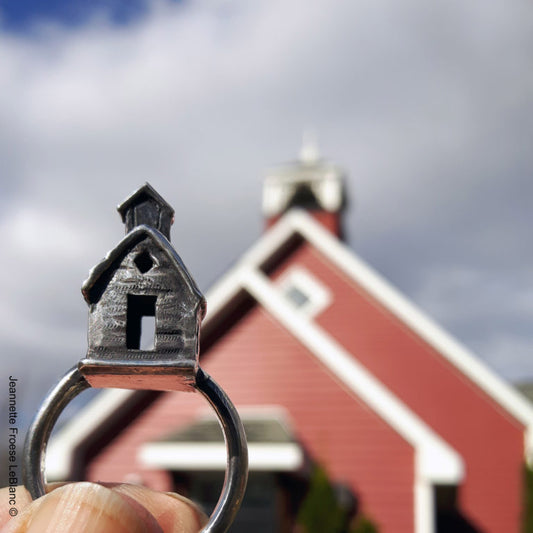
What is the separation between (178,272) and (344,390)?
9860 mm

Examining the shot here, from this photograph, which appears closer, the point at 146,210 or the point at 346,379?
the point at 146,210

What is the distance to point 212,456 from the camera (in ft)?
32.7

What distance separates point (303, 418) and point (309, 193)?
8.82m

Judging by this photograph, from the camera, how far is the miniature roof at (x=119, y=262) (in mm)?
1061

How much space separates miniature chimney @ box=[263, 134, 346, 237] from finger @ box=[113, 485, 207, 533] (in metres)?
16.7

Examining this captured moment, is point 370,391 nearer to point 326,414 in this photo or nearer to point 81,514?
point 326,414

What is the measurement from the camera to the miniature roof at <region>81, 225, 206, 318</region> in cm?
106

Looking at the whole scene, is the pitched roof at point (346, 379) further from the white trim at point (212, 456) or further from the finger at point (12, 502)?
the finger at point (12, 502)

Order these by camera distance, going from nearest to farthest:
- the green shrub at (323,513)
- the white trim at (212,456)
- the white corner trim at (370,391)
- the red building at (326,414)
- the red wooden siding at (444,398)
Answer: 1. the white corner trim at (370,391)
2. the white trim at (212,456)
3. the green shrub at (323,513)
4. the red building at (326,414)
5. the red wooden siding at (444,398)

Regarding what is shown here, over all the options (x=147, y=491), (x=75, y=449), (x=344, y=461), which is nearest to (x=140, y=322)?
(x=147, y=491)

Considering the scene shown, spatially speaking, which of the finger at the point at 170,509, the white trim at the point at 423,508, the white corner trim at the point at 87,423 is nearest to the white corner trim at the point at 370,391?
the white trim at the point at 423,508

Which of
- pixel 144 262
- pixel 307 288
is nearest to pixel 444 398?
pixel 307 288

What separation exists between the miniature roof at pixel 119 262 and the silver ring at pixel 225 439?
0.12 m

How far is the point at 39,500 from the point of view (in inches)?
39.2
